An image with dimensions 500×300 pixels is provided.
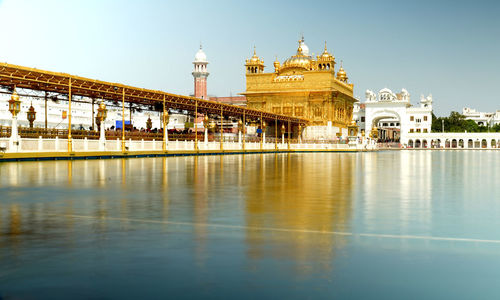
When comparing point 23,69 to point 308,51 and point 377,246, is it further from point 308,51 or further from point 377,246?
point 308,51

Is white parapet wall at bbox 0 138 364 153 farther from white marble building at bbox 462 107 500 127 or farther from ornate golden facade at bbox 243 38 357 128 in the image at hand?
white marble building at bbox 462 107 500 127

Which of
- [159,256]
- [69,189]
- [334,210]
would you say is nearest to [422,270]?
[159,256]

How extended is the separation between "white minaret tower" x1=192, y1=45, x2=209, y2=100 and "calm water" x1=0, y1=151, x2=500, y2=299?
120520mm

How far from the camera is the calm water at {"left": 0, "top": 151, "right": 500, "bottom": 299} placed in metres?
3.34

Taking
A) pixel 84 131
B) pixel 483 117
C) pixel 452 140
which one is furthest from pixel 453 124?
pixel 84 131

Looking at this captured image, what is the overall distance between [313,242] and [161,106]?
34815mm

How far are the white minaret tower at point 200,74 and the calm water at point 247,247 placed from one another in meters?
121

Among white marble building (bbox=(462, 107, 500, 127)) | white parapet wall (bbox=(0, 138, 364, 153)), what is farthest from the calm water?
white marble building (bbox=(462, 107, 500, 127))

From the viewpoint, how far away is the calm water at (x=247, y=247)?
131 inches

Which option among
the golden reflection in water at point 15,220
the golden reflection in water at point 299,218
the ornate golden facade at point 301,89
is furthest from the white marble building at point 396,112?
the golden reflection in water at point 15,220

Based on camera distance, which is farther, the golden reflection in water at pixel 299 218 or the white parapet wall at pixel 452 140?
the white parapet wall at pixel 452 140

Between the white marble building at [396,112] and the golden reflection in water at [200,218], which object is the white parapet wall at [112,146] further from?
the white marble building at [396,112]

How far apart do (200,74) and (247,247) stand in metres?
126

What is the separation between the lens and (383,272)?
12.2 feet
